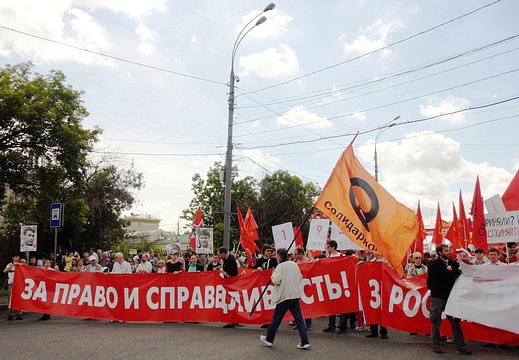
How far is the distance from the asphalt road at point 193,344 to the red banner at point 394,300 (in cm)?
33

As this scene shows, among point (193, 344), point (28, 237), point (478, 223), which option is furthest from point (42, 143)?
point (478, 223)

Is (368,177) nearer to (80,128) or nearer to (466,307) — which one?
(466,307)

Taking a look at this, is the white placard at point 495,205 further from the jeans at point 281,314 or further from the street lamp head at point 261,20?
the street lamp head at point 261,20

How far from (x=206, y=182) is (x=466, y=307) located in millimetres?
43141

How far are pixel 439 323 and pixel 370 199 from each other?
2719 mm

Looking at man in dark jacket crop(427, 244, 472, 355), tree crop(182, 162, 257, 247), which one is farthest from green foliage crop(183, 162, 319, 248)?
man in dark jacket crop(427, 244, 472, 355)

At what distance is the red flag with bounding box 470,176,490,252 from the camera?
12172 millimetres

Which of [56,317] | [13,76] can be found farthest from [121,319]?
[13,76]

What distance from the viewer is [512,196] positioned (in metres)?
12.7

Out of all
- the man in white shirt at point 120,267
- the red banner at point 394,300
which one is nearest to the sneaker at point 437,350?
the red banner at point 394,300

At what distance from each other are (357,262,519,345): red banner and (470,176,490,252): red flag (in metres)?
3.49

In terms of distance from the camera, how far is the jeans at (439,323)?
8218 millimetres

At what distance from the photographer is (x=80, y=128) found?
19.0 metres

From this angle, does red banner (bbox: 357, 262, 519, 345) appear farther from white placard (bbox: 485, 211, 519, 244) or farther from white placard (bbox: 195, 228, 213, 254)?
white placard (bbox: 195, 228, 213, 254)
